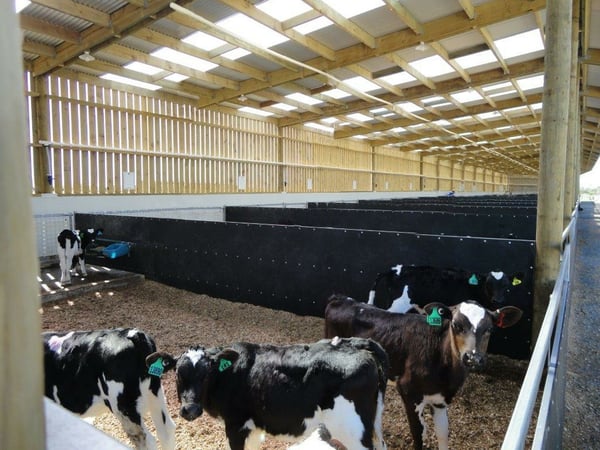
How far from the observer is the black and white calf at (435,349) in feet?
8.55

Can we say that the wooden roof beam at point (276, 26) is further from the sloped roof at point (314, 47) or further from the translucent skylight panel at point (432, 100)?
the translucent skylight panel at point (432, 100)

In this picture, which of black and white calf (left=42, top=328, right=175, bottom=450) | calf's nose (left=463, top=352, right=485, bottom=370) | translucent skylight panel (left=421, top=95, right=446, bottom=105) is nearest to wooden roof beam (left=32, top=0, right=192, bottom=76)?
black and white calf (left=42, top=328, right=175, bottom=450)

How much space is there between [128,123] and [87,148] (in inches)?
57.9

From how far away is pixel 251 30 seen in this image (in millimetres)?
7410

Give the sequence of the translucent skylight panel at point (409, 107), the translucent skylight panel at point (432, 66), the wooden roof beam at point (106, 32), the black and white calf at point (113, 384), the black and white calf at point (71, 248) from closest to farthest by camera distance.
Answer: the black and white calf at point (113, 384) → the wooden roof beam at point (106, 32) → the black and white calf at point (71, 248) → the translucent skylight panel at point (432, 66) → the translucent skylight panel at point (409, 107)

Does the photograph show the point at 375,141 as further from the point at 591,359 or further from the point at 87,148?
the point at 591,359

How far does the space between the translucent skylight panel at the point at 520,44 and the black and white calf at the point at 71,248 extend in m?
9.04

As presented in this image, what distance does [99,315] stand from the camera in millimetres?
5102

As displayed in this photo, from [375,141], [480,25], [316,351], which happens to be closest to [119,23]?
[480,25]

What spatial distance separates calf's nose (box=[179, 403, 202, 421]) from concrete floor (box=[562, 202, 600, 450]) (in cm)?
239

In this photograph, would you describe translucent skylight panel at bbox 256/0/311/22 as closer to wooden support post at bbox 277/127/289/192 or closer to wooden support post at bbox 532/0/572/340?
wooden support post at bbox 532/0/572/340

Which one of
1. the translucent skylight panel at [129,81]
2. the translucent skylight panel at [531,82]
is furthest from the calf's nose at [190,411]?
the translucent skylight panel at [531,82]

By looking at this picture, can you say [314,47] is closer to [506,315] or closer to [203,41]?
[203,41]

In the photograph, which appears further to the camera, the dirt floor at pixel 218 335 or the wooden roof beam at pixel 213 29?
the wooden roof beam at pixel 213 29
